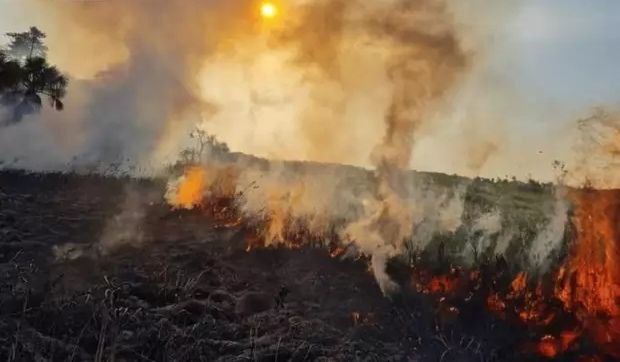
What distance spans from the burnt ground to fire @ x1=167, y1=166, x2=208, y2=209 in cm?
23

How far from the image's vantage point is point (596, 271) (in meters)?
12.1

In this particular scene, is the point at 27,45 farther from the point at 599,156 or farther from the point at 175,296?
the point at 599,156

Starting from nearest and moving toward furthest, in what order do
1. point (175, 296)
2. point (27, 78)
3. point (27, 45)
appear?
point (175, 296), point (27, 78), point (27, 45)

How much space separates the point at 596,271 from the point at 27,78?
38.7ft

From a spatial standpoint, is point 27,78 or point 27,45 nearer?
point 27,78

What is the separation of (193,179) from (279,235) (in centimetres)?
200

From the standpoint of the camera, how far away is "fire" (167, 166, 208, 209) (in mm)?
12111

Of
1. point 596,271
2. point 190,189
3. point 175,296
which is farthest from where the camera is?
point 190,189

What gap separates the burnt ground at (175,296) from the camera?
10156 millimetres

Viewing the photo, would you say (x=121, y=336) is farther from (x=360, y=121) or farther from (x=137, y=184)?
(x=360, y=121)

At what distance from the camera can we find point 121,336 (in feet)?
33.0

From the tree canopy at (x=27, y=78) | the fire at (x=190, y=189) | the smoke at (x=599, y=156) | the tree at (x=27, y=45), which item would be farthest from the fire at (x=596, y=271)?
the tree at (x=27, y=45)

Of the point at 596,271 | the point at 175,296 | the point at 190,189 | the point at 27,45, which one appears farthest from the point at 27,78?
the point at 596,271

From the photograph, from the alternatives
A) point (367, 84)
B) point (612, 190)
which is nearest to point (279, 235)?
point (367, 84)
